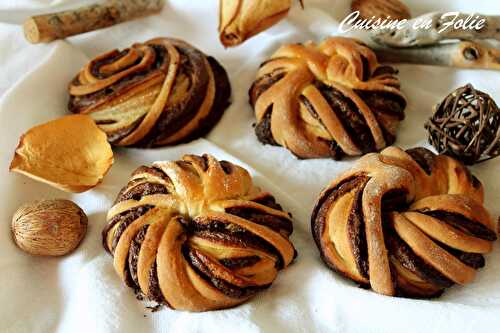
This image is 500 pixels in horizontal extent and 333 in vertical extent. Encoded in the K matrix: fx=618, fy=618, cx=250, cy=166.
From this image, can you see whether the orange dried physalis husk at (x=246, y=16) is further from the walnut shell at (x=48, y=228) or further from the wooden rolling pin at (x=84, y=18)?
the walnut shell at (x=48, y=228)

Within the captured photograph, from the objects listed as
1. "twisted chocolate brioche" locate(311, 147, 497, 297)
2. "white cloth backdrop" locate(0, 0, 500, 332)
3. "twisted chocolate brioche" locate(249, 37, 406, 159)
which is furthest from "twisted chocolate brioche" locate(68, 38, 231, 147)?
"twisted chocolate brioche" locate(311, 147, 497, 297)

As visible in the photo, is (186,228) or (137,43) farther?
(137,43)

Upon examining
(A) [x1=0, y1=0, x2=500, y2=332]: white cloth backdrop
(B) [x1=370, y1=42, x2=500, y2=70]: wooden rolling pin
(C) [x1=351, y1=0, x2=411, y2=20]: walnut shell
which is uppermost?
(C) [x1=351, y1=0, x2=411, y2=20]: walnut shell

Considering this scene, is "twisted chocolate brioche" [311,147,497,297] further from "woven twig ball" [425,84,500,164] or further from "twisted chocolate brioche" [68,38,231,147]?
"twisted chocolate brioche" [68,38,231,147]

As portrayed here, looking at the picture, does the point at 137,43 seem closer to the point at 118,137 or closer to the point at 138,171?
the point at 118,137

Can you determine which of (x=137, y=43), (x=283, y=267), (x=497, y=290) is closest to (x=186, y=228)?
(x=283, y=267)

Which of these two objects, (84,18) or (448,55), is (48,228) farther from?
(448,55)
